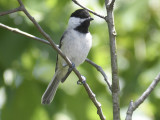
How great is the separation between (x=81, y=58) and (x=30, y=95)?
1.75ft

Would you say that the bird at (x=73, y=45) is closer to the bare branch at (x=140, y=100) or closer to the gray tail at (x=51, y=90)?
the gray tail at (x=51, y=90)

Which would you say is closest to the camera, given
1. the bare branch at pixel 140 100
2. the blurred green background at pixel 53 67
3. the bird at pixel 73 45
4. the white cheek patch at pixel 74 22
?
the bare branch at pixel 140 100

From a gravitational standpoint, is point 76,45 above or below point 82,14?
below

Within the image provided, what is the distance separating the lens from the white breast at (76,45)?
9.74ft

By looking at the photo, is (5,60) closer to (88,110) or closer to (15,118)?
(15,118)

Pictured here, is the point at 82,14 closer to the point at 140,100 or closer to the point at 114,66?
the point at 114,66

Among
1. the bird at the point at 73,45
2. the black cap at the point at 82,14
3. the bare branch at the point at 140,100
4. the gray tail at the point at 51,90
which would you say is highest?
the bare branch at the point at 140,100

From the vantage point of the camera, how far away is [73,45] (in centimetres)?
302

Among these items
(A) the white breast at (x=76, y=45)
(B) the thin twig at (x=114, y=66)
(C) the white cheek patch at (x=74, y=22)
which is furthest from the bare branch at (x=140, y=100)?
(C) the white cheek patch at (x=74, y=22)

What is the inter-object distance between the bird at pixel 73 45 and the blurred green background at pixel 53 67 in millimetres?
62

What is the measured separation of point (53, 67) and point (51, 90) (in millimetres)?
319

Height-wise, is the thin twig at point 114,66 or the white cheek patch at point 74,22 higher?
the thin twig at point 114,66

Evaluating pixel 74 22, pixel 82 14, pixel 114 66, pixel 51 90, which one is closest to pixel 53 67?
pixel 51 90

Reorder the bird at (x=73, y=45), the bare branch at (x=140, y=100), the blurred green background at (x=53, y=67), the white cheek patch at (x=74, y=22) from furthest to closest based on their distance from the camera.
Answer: the white cheek patch at (x=74, y=22) → the bird at (x=73, y=45) → the blurred green background at (x=53, y=67) → the bare branch at (x=140, y=100)
